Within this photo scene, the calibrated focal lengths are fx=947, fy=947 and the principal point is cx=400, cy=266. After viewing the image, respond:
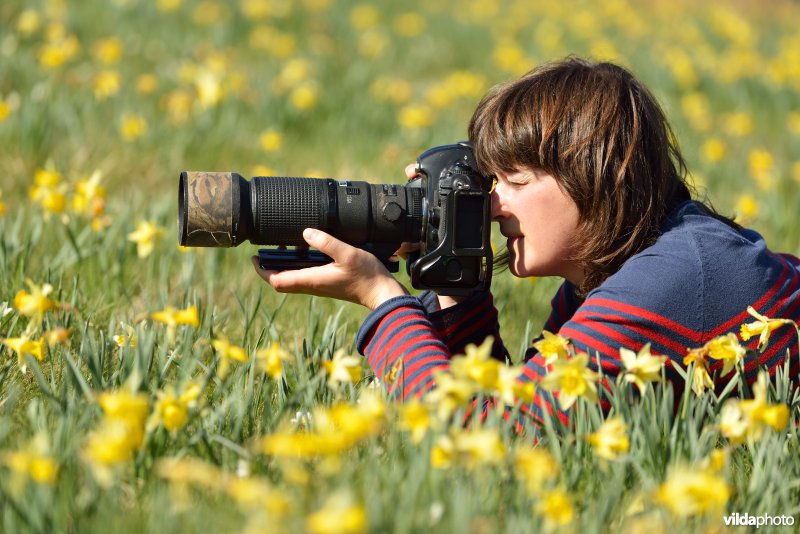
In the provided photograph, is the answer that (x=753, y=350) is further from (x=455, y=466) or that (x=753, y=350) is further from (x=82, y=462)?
(x=82, y=462)

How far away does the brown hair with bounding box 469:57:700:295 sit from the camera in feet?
6.40

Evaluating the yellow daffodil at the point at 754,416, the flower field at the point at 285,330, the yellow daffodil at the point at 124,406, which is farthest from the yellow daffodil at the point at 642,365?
the yellow daffodil at the point at 124,406

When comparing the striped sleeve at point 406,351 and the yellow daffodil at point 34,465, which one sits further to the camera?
the striped sleeve at point 406,351

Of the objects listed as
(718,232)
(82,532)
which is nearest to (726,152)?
(718,232)

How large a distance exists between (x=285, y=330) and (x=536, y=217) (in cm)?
78

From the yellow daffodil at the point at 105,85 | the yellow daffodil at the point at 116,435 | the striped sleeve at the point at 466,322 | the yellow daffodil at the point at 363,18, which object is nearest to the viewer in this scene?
the yellow daffodil at the point at 116,435

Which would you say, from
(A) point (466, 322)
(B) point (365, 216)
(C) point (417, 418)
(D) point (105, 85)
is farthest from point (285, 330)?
(D) point (105, 85)

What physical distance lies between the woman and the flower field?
82 mm

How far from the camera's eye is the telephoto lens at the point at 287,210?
1.84m

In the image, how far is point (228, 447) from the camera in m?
1.50

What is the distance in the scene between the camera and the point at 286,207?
1.89 m

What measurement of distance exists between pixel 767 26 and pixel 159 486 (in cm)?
821

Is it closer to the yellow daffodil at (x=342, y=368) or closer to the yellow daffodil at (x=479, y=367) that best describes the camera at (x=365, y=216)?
the yellow daffodil at (x=342, y=368)

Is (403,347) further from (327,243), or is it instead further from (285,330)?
(285,330)
